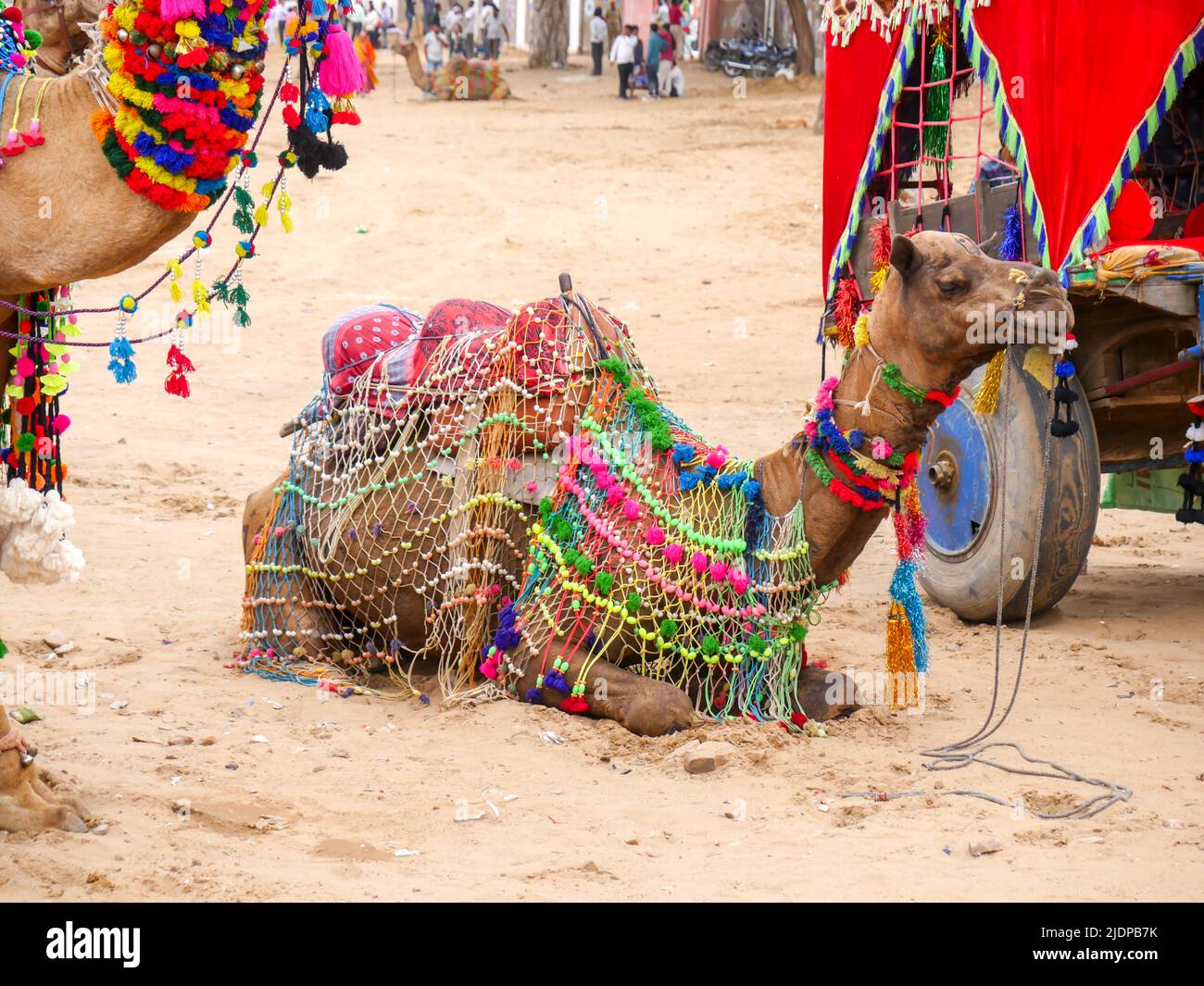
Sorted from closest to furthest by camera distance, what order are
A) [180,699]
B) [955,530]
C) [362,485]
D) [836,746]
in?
1. [836,746]
2. [180,699]
3. [362,485]
4. [955,530]

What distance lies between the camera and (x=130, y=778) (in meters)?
4.95

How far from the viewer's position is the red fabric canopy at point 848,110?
7.50m

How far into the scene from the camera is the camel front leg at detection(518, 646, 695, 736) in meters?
5.33

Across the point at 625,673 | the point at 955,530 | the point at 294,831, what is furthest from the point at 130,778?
the point at 955,530

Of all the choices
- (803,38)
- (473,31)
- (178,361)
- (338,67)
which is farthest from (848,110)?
(473,31)

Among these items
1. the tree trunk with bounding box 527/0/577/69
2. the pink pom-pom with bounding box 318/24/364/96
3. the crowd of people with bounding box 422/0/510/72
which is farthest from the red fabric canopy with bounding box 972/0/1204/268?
the crowd of people with bounding box 422/0/510/72

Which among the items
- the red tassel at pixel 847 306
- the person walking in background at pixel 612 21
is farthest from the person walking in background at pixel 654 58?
the red tassel at pixel 847 306

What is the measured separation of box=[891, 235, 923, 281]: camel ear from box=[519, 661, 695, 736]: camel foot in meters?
1.63

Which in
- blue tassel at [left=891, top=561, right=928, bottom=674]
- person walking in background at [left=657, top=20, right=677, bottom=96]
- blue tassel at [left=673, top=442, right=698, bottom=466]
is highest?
person walking in background at [left=657, top=20, right=677, bottom=96]

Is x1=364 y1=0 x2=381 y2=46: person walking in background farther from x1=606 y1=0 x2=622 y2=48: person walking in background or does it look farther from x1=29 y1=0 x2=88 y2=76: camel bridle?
x1=29 y1=0 x2=88 y2=76: camel bridle

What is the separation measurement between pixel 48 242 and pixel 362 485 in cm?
239

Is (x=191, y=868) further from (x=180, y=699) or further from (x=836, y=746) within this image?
(x=836, y=746)

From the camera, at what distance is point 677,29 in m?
33.1

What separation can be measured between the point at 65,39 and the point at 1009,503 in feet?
13.7
